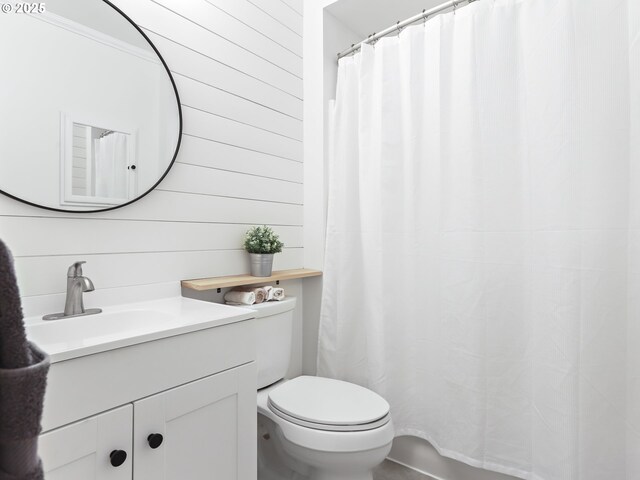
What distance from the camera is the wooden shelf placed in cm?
140

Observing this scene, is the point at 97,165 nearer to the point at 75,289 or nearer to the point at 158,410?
the point at 75,289

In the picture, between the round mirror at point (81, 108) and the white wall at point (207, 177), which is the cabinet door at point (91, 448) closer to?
the white wall at point (207, 177)

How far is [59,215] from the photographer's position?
1.15 meters

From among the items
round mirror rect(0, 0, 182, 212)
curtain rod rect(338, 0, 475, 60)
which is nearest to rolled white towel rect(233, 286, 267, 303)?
round mirror rect(0, 0, 182, 212)

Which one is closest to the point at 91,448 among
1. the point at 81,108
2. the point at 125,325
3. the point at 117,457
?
the point at 117,457

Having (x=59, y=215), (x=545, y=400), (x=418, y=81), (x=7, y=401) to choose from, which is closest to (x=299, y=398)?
(x=545, y=400)

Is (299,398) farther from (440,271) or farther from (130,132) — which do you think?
(130,132)

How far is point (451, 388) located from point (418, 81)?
1.29m

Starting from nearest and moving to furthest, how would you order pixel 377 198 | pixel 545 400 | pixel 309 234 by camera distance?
pixel 545 400
pixel 377 198
pixel 309 234

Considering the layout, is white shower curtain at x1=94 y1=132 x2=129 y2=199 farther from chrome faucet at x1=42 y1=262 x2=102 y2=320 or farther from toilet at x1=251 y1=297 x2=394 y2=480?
toilet at x1=251 y1=297 x2=394 y2=480

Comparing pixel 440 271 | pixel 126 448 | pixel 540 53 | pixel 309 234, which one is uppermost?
pixel 540 53

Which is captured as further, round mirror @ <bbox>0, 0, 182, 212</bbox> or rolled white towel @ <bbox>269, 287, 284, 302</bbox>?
rolled white towel @ <bbox>269, 287, 284, 302</bbox>

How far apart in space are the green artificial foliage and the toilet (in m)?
0.24

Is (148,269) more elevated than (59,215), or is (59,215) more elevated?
(59,215)
